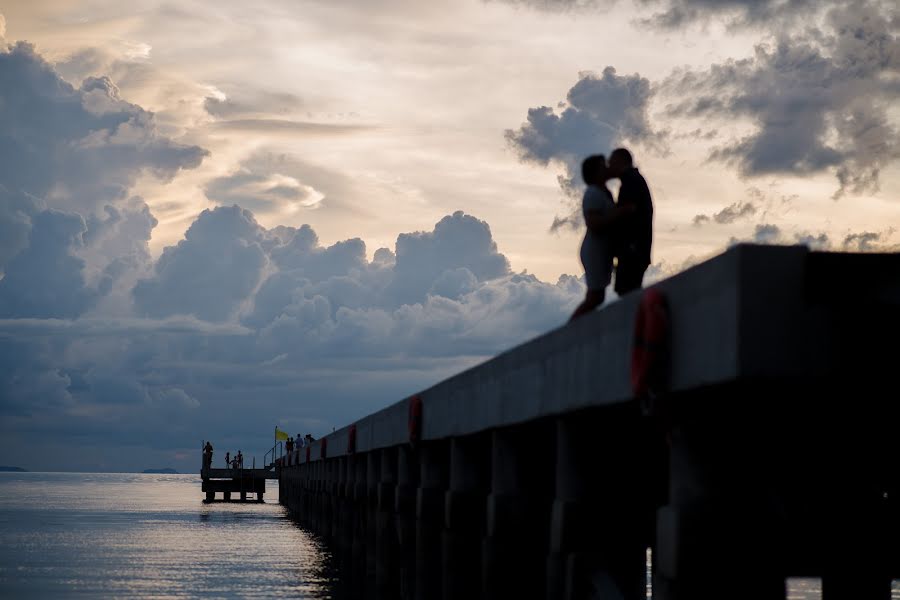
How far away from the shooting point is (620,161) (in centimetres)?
1462

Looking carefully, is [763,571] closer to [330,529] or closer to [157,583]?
[157,583]

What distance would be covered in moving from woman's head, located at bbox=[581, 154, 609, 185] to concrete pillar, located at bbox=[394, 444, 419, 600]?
513 inches

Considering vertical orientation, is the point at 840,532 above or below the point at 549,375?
below

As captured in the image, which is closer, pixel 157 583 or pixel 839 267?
pixel 839 267

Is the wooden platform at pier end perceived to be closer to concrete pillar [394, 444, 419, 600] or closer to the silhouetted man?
concrete pillar [394, 444, 419, 600]

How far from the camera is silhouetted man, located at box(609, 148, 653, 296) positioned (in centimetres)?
1460

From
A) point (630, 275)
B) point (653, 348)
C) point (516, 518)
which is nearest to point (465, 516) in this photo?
point (516, 518)

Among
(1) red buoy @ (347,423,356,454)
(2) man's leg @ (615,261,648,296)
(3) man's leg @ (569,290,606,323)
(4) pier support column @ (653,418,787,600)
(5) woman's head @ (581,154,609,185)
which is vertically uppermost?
(5) woman's head @ (581,154,609,185)

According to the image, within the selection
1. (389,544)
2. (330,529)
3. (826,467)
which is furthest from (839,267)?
(330,529)

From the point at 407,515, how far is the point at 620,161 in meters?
13.9

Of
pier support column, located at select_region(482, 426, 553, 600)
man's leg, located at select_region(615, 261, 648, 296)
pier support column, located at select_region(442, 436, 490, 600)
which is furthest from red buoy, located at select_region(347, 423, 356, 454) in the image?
man's leg, located at select_region(615, 261, 648, 296)

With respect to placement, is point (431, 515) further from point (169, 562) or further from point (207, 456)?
point (207, 456)

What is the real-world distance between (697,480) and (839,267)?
1804 millimetres

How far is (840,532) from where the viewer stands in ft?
46.3
